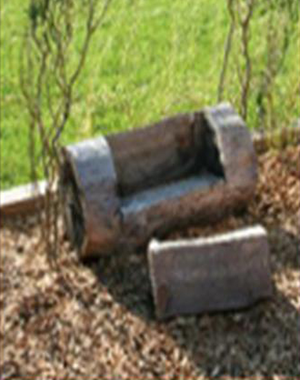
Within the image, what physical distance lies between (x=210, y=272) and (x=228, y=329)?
0.74ft

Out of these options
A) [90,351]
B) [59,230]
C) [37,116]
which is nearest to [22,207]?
[59,230]

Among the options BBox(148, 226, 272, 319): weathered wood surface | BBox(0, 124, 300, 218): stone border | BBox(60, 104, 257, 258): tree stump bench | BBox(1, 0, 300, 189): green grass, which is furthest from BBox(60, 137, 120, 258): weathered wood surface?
BBox(1, 0, 300, 189): green grass

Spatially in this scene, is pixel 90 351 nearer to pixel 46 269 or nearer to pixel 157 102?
pixel 46 269

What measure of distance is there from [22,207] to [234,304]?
3.75 feet

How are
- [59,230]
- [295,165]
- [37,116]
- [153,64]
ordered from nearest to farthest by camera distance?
[37,116]
[59,230]
[295,165]
[153,64]

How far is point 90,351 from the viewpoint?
3.72 m

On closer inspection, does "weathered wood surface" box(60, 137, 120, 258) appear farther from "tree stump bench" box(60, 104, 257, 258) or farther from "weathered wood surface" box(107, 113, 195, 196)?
"weathered wood surface" box(107, 113, 195, 196)

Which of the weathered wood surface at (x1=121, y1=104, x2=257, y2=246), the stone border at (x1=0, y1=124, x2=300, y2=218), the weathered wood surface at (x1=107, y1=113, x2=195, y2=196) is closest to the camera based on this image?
the weathered wood surface at (x1=121, y1=104, x2=257, y2=246)

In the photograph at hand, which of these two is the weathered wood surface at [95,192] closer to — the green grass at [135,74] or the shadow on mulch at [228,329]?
the shadow on mulch at [228,329]

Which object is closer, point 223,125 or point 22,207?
point 223,125

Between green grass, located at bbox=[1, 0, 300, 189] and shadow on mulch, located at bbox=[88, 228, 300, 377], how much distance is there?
87 centimetres

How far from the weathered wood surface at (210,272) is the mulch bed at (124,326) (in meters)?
0.06

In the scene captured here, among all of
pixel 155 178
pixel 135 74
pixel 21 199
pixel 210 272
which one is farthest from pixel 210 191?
pixel 135 74

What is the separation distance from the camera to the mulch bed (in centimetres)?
365
